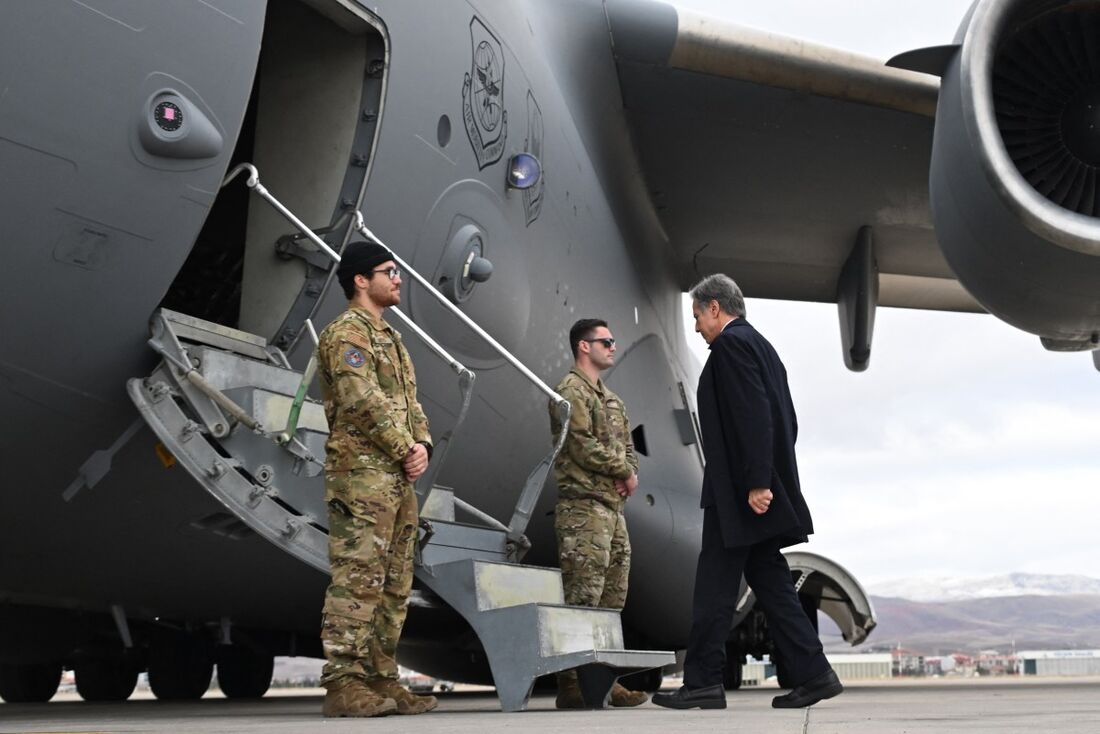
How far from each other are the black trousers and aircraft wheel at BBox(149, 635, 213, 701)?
5122 mm

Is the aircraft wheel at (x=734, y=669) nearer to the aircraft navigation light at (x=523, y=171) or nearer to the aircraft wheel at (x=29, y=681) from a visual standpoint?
the aircraft wheel at (x=29, y=681)

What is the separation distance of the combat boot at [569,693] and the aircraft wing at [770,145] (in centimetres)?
478

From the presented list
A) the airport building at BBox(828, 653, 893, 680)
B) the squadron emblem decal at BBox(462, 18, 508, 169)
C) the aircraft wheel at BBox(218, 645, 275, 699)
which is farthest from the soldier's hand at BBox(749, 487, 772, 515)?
the airport building at BBox(828, 653, 893, 680)

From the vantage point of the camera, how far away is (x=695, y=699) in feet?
15.8

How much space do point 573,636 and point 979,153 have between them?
3215mm

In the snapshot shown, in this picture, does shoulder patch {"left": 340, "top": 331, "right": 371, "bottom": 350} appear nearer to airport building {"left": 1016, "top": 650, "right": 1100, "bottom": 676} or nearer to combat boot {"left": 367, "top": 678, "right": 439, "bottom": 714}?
combat boot {"left": 367, "top": 678, "right": 439, "bottom": 714}

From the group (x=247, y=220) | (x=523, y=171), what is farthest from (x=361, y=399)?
(x=523, y=171)

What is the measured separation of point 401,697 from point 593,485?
168cm

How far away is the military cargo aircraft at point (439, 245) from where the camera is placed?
15.3ft

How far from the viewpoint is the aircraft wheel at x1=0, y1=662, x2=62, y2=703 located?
31.4 feet

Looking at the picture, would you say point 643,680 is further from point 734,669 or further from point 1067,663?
point 1067,663

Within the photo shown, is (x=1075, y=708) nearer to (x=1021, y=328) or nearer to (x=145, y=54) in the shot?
(x=1021, y=328)

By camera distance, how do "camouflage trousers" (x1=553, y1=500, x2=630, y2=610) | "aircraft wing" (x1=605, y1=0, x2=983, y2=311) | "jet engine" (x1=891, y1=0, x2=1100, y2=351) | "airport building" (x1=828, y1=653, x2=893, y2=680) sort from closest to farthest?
"camouflage trousers" (x1=553, y1=500, x2=630, y2=610), "jet engine" (x1=891, y1=0, x2=1100, y2=351), "aircraft wing" (x1=605, y1=0, x2=983, y2=311), "airport building" (x1=828, y1=653, x2=893, y2=680)

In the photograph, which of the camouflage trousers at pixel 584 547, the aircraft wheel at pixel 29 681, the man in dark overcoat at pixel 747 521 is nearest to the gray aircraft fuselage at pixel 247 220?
the camouflage trousers at pixel 584 547
